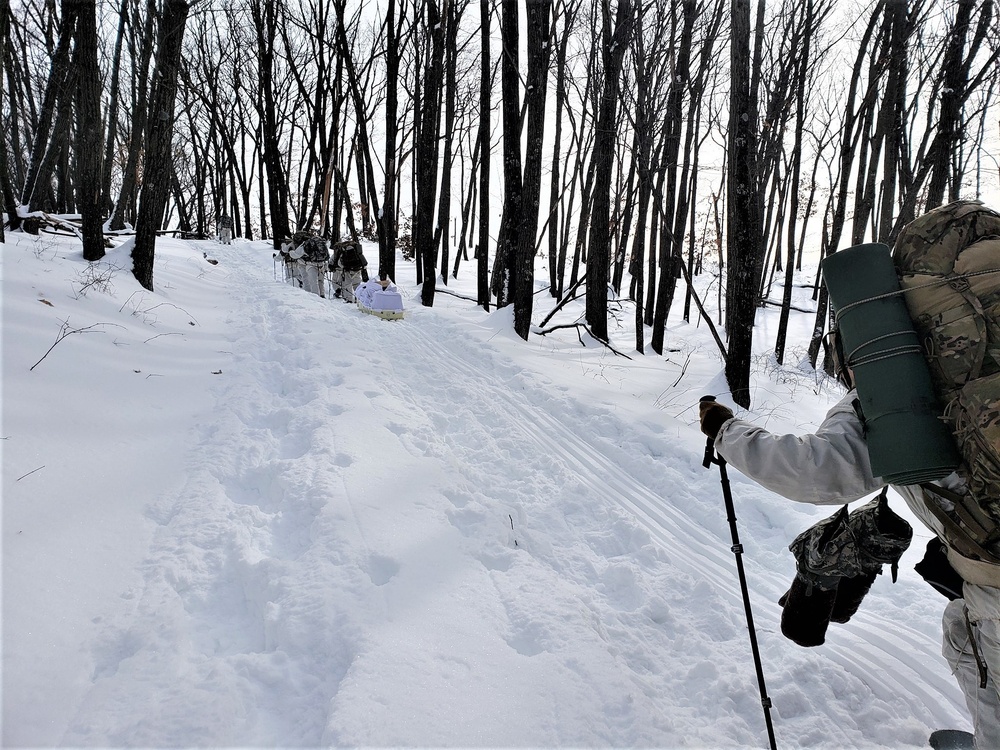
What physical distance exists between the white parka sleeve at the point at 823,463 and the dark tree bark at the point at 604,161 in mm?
8983

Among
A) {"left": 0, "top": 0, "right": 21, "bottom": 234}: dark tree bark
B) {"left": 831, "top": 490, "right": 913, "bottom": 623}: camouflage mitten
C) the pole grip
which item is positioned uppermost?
{"left": 0, "top": 0, "right": 21, "bottom": 234}: dark tree bark

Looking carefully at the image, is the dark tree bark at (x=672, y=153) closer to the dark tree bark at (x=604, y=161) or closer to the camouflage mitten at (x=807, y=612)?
the dark tree bark at (x=604, y=161)

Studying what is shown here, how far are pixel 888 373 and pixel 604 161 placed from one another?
9269 mm

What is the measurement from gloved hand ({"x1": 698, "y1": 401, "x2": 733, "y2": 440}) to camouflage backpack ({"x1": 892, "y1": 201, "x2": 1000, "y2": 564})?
0.73 metres

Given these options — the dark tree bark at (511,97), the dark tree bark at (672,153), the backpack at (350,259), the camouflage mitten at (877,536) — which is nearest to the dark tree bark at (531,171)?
the dark tree bark at (511,97)

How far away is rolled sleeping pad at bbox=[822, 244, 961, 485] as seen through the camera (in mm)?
1622

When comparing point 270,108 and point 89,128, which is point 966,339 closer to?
point 89,128

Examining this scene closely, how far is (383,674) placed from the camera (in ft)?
7.80

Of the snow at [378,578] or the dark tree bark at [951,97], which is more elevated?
the dark tree bark at [951,97]

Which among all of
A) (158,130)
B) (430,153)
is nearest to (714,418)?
(158,130)

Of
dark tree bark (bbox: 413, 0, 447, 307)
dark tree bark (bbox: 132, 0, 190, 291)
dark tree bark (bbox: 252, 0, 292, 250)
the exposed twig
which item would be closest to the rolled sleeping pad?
the exposed twig

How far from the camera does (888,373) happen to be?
1717mm

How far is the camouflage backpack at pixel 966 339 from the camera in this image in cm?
155

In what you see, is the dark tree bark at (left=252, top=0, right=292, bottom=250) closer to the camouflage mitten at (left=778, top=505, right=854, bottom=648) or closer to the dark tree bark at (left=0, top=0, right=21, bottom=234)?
the dark tree bark at (left=0, top=0, right=21, bottom=234)
